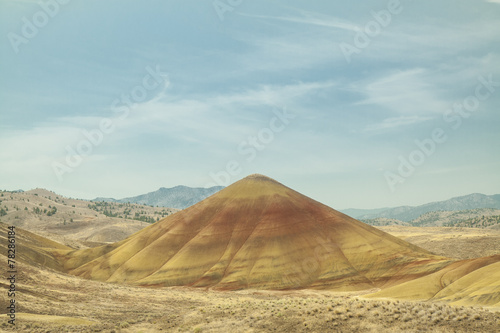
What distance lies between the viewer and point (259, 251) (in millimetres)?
81250

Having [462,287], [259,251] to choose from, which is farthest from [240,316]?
[259,251]

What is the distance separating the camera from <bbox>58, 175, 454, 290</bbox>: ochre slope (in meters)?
72.4

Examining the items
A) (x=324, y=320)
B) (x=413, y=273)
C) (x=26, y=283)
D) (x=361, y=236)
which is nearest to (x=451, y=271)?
(x=413, y=273)

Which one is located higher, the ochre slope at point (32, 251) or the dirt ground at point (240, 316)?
the ochre slope at point (32, 251)

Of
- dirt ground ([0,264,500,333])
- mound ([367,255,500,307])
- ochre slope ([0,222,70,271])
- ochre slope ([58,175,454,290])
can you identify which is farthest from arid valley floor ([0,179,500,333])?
ochre slope ([58,175,454,290])

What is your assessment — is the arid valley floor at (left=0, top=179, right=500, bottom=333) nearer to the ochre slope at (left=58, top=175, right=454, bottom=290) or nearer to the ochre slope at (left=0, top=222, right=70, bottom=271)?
the ochre slope at (left=0, top=222, right=70, bottom=271)

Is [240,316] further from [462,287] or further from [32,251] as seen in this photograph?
[32,251]

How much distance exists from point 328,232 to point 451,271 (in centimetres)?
3689

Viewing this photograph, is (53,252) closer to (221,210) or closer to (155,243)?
(155,243)

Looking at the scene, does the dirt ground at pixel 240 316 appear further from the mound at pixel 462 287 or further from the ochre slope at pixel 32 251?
the ochre slope at pixel 32 251

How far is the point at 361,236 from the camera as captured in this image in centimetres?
8406

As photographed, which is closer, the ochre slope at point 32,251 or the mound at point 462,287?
the mound at point 462,287

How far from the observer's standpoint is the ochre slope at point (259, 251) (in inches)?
2852

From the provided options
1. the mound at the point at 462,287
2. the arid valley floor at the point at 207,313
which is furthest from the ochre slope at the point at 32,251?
the mound at the point at 462,287
